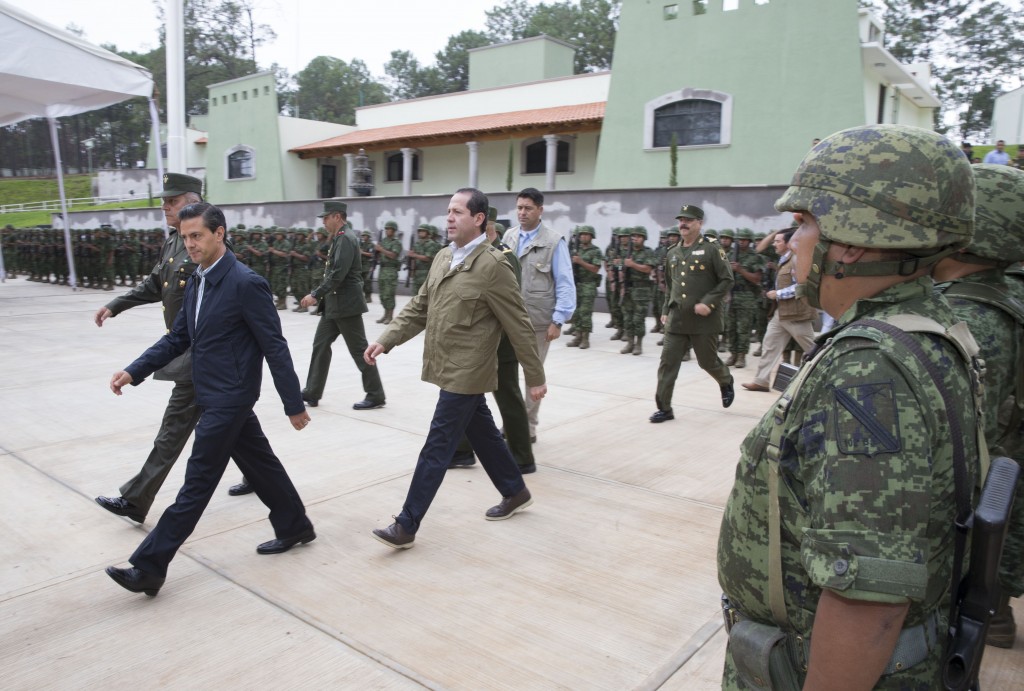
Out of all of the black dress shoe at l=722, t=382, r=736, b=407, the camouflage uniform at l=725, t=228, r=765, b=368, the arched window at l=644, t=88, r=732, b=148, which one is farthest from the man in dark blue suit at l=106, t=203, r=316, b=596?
the arched window at l=644, t=88, r=732, b=148

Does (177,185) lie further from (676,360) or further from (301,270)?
(301,270)

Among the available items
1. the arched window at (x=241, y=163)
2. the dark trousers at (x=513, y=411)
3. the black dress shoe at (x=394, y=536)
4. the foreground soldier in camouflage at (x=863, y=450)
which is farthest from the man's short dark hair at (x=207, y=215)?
the arched window at (x=241, y=163)

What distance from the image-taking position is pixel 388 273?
42.6 ft

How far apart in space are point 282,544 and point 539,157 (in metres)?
22.7

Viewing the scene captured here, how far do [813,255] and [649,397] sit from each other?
19.9ft

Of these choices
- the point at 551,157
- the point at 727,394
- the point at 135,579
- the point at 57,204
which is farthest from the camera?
the point at 57,204

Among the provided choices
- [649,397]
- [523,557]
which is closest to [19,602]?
[523,557]

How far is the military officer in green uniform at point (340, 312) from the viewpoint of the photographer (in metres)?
6.55

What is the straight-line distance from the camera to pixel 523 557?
3.60 meters

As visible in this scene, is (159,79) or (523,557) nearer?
(523,557)

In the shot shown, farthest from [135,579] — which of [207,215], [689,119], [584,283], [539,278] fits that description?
[689,119]

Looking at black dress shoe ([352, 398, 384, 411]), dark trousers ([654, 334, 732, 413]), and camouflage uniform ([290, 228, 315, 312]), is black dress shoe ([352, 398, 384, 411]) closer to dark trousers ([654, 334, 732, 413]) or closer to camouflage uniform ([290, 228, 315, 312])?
dark trousers ([654, 334, 732, 413])

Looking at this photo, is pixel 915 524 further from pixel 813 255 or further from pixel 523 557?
pixel 523 557

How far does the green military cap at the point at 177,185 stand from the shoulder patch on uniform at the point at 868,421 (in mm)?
4277
